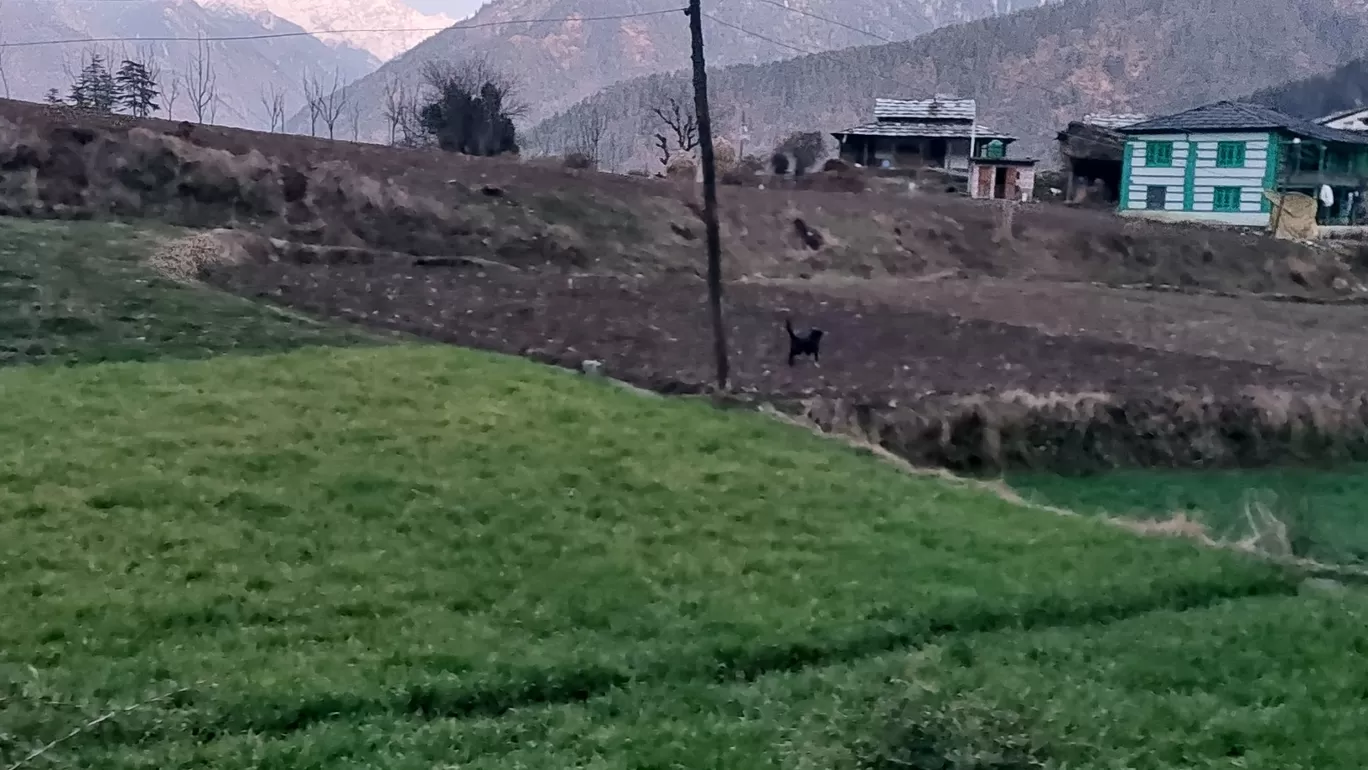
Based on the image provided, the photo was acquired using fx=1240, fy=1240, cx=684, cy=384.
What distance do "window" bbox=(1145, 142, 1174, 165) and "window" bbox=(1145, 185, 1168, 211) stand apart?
1.14m

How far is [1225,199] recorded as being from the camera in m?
56.1

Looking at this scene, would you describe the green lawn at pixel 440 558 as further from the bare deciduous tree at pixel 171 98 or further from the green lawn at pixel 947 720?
the bare deciduous tree at pixel 171 98

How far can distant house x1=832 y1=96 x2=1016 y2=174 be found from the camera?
218ft

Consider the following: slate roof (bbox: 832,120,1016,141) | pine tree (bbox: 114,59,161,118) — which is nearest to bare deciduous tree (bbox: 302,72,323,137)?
pine tree (bbox: 114,59,161,118)

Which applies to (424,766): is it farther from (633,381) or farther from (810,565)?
(633,381)

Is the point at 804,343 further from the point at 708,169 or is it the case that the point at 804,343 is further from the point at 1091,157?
the point at 1091,157

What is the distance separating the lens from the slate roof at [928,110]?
6850 cm

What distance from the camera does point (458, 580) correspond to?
11.2m

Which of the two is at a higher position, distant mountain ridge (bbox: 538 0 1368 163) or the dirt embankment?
distant mountain ridge (bbox: 538 0 1368 163)

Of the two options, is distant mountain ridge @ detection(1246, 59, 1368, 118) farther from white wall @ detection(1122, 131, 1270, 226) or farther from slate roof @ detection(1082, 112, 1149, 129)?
white wall @ detection(1122, 131, 1270, 226)

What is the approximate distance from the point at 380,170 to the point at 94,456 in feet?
80.6

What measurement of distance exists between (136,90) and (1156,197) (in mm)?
44996

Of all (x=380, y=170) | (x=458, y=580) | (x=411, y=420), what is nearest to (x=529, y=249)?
(x=380, y=170)

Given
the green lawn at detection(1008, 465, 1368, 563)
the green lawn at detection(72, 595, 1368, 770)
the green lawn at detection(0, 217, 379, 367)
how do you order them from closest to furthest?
the green lawn at detection(72, 595, 1368, 770) → the green lawn at detection(1008, 465, 1368, 563) → the green lawn at detection(0, 217, 379, 367)
